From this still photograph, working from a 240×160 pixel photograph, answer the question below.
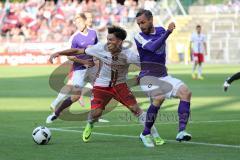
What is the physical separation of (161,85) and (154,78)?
0.17 metres

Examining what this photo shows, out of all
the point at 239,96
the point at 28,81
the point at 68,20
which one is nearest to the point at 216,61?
the point at 68,20

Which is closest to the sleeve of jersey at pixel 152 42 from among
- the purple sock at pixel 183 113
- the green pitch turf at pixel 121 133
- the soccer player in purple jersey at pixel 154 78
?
the soccer player in purple jersey at pixel 154 78

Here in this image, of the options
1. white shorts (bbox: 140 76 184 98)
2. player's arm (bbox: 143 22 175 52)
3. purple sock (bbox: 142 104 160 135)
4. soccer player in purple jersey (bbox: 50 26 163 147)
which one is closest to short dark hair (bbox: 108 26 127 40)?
soccer player in purple jersey (bbox: 50 26 163 147)

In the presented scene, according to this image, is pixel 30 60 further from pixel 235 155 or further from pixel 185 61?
pixel 235 155

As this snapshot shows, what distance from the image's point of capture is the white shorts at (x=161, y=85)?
41.9 feet

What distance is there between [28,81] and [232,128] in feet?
61.9

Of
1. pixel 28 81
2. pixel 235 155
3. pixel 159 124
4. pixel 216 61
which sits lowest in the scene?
pixel 216 61

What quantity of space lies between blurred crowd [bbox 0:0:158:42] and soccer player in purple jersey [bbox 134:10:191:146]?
38750mm

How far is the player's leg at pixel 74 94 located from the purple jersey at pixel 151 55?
4289mm

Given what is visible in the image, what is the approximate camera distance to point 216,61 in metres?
51.9

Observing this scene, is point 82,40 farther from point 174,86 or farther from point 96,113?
point 174,86

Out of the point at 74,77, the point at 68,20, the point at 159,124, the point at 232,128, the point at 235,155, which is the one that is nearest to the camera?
the point at 235,155

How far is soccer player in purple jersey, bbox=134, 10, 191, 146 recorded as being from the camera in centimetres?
1255

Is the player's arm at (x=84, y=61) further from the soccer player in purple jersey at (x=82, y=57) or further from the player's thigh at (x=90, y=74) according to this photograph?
the player's thigh at (x=90, y=74)
